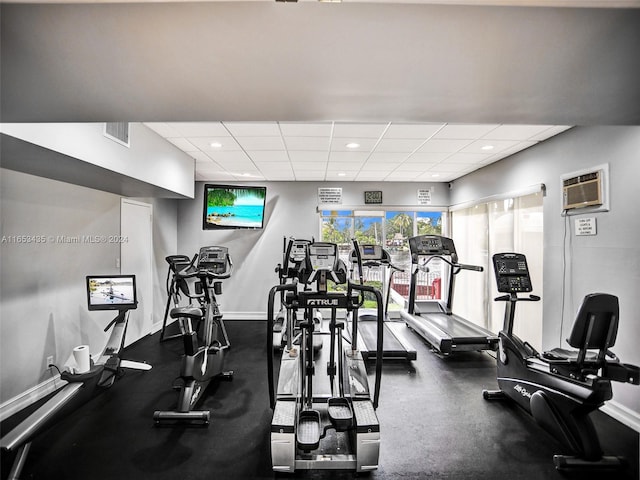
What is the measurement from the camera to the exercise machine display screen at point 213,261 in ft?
11.8

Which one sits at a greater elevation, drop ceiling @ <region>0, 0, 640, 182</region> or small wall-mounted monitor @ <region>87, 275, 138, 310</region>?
drop ceiling @ <region>0, 0, 640, 182</region>

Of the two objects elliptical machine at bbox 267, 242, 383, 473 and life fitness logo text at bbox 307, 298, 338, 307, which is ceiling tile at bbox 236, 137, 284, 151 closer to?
elliptical machine at bbox 267, 242, 383, 473

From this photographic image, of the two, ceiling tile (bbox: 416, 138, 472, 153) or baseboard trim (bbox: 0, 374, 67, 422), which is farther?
ceiling tile (bbox: 416, 138, 472, 153)

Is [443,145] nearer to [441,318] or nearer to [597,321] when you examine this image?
[597,321]

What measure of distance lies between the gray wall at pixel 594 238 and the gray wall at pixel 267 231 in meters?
2.48

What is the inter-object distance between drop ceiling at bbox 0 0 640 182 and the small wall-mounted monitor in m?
1.92

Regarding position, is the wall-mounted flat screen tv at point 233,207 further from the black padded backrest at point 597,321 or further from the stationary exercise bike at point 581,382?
the black padded backrest at point 597,321

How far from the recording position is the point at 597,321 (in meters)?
2.06

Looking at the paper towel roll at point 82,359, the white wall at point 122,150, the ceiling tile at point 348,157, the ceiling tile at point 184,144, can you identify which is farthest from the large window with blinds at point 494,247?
the paper towel roll at point 82,359

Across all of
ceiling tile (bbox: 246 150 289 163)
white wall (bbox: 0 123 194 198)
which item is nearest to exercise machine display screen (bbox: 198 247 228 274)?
white wall (bbox: 0 123 194 198)

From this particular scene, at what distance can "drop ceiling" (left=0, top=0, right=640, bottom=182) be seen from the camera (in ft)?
3.97

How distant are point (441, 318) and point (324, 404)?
2.95m

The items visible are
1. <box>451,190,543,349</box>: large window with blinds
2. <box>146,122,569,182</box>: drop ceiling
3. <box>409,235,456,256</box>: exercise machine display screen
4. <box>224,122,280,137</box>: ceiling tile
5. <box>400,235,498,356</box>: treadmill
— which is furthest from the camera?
<box>409,235,456,256</box>: exercise machine display screen

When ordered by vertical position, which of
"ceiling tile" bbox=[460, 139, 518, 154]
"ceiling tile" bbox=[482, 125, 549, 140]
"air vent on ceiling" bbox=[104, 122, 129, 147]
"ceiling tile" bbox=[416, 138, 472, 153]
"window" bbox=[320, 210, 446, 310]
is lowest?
"window" bbox=[320, 210, 446, 310]
